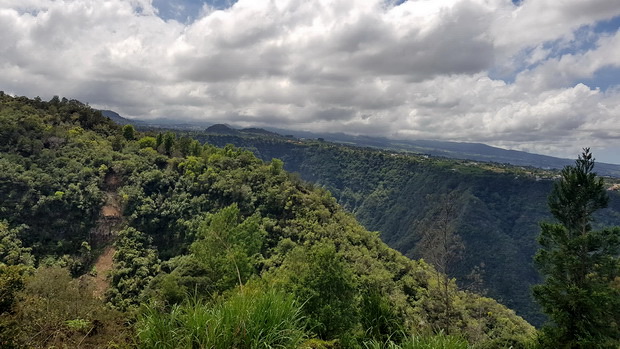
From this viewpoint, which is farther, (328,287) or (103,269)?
(103,269)

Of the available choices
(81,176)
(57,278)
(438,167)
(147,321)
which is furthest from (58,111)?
(438,167)

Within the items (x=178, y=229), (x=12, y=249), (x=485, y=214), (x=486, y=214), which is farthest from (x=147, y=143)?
(x=486, y=214)

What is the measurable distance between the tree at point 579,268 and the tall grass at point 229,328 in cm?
1921

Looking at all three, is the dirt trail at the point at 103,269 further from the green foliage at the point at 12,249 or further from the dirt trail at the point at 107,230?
the green foliage at the point at 12,249

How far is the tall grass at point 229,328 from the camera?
409 cm

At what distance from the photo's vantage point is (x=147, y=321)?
457cm

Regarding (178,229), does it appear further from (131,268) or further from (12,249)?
(12,249)

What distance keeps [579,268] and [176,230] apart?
4712 centimetres

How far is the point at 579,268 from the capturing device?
19.7m

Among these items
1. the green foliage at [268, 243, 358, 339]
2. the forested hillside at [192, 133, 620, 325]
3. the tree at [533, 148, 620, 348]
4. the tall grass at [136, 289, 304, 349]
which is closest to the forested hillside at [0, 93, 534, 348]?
the green foliage at [268, 243, 358, 339]

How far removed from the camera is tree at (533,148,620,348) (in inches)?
714

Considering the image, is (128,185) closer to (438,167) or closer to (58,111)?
(58,111)

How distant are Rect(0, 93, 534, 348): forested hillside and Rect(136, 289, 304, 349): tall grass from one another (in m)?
14.5

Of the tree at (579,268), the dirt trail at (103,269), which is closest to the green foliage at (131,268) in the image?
the dirt trail at (103,269)
